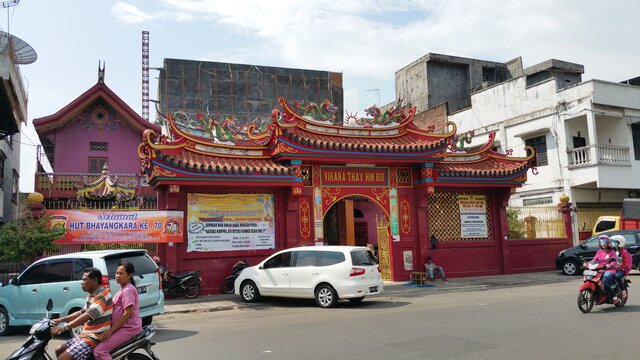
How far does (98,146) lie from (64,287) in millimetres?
18910

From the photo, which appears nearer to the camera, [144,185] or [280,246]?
[280,246]

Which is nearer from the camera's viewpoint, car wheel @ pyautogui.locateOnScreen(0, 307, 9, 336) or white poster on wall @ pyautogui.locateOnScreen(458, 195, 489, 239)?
car wheel @ pyautogui.locateOnScreen(0, 307, 9, 336)

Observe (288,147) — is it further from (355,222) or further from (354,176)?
(355,222)

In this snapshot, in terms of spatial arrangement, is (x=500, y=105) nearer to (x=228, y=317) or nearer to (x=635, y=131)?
(x=635, y=131)

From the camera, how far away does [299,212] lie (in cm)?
1727

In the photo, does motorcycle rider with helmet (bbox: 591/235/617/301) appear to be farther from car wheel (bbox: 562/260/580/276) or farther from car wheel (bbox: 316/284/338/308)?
car wheel (bbox: 562/260/580/276)

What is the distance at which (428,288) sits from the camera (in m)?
16.5

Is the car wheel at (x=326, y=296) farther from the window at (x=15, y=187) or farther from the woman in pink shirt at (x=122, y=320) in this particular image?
the window at (x=15, y=187)

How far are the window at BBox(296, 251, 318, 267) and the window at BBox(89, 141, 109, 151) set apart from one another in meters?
17.8

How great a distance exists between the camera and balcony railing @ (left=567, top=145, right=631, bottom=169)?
2542cm

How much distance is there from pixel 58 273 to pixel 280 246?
782 cm

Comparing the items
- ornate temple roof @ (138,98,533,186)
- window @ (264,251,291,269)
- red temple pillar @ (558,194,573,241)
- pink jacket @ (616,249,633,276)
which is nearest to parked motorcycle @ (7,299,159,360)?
window @ (264,251,291,269)

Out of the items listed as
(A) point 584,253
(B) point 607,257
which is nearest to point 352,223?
(A) point 584,253

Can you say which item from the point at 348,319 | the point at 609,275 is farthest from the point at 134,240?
the point at 609,275
